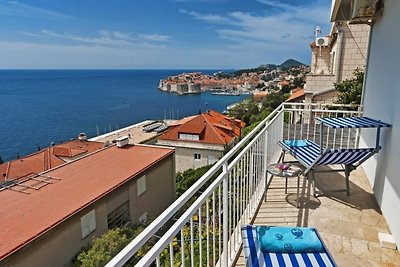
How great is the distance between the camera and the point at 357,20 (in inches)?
175

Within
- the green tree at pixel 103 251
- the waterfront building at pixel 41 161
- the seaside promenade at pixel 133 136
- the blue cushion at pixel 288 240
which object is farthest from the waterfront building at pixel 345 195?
the seaside promenade at pixel 133 136

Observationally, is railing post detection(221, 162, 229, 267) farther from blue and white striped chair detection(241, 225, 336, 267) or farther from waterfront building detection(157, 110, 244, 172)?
waterfront building detection(157, 110, 244, 172)

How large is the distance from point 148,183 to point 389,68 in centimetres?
1254

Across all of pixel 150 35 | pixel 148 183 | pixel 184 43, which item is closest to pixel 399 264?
pixel 148 183

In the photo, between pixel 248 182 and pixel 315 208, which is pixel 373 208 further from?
pixel 248 182

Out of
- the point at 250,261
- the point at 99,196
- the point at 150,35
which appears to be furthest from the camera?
the point at 150,35

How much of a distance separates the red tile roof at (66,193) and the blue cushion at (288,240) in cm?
813

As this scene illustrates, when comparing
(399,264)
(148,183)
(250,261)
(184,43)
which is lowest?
(148,183)

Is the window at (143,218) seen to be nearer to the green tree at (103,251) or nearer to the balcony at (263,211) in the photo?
the green tree at (103,251)

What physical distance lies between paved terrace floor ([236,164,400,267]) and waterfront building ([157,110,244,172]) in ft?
73.1

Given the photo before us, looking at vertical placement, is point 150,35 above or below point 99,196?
above

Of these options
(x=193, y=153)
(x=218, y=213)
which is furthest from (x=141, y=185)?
(x=193, y=153)

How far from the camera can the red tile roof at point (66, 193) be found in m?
8.52

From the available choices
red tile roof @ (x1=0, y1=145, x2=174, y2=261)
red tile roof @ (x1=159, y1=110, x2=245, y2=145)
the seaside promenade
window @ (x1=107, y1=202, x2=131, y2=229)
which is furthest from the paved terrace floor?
the seaside promenade
